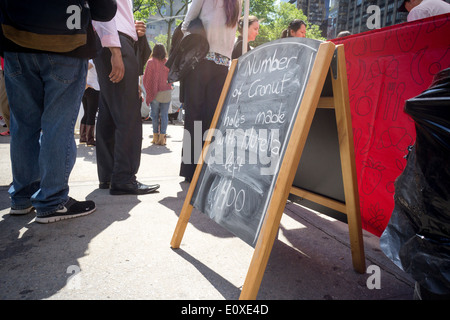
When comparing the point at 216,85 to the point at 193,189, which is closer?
the point at 193,189

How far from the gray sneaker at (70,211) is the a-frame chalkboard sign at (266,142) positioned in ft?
3.03

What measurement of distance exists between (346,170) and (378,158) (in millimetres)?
546

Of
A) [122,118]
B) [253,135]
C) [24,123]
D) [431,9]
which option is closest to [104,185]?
[122,118]

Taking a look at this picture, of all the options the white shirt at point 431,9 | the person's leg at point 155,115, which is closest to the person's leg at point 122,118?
the white shirt at point 431,9

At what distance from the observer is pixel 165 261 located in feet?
5.74

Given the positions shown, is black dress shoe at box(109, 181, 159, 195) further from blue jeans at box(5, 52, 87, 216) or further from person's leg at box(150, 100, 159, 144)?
person's leg at box(150, 100, 159, 144)

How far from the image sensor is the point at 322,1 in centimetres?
7231

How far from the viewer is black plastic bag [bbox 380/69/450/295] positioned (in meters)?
0.98

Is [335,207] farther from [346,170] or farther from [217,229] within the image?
[217,229]

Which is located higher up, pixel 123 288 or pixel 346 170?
→ pixel 346 170

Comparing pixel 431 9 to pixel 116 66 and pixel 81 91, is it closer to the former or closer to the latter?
pixel 116 66

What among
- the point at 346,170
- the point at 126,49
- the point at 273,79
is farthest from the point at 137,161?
the point at 346,170

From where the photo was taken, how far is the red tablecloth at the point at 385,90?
1.69 meters
